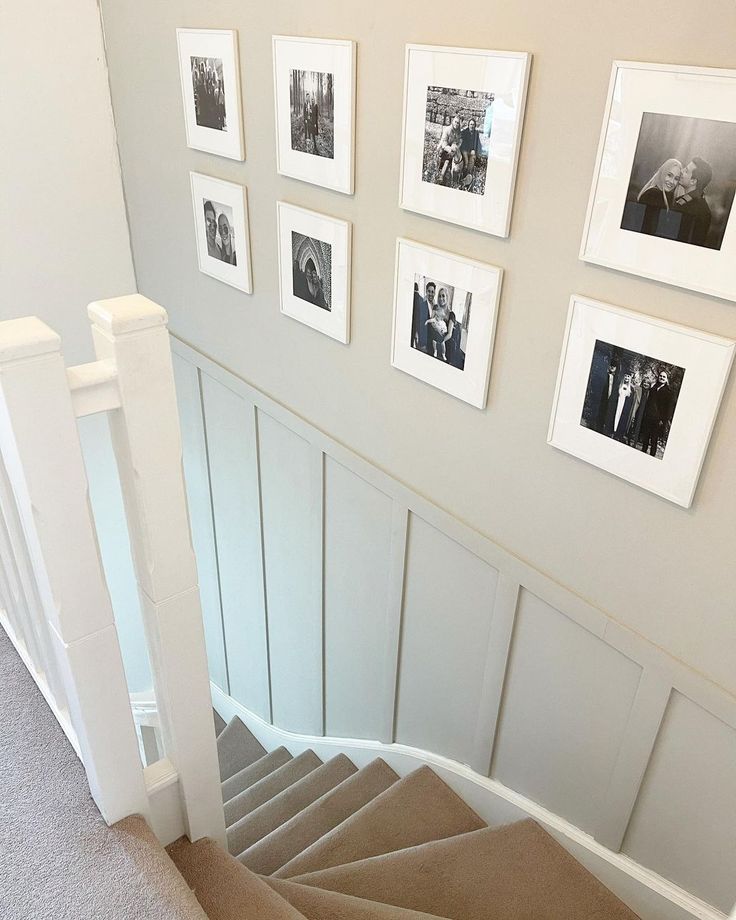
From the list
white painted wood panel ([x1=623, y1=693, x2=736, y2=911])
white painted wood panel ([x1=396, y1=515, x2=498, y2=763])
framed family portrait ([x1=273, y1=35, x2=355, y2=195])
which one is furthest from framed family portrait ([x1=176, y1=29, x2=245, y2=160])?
white painted wood panel ([x1=623, y1=693, x2=736, y2=911])

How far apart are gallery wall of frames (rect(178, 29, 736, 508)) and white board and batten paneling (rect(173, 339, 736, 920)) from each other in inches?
19.4

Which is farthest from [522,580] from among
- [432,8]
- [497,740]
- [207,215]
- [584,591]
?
[207,215]

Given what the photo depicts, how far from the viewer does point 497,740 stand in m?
2.34

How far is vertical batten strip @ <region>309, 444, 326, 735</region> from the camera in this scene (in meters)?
2.63

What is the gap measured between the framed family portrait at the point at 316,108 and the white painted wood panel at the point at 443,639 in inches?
43.2

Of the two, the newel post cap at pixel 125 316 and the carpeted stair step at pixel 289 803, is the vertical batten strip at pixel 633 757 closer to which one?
the carpeted stair step at pixel 289 803

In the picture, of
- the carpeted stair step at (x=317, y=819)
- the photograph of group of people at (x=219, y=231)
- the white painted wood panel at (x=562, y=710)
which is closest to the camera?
the white painted wood panel at (x=562, y=710)

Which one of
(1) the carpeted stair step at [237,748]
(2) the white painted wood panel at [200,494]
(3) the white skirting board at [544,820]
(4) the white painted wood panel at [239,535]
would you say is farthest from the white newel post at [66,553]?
(1) the carpeted stair step at [237,748]

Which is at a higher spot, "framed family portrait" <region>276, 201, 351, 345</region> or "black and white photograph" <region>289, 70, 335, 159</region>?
"black and white photograph" <region>289, 70, 335, 159</region>

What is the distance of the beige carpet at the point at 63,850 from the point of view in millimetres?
1318

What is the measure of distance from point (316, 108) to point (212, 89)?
61 cm

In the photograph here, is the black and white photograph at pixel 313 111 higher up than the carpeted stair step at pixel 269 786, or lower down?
higher up

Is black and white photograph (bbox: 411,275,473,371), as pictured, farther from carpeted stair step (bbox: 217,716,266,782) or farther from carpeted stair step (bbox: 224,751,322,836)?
carpeted stair step (bbox: 217,716,266,782)

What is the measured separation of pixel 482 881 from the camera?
2.09 m
